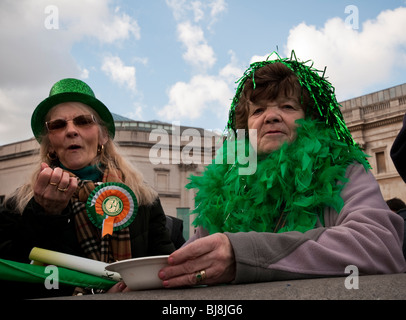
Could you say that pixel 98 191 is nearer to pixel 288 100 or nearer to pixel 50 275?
pixel 50 275

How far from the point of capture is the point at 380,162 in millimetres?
21266

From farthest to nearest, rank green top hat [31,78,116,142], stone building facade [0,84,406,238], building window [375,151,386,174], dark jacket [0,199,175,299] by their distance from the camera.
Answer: stone building facade [0,84,406,238], building window [375,151,386,174], green top hat [31,78,116,142], dark jacket [0,199,175,299]

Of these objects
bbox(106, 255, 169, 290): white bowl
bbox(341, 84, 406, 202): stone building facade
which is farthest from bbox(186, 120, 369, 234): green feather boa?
bbox(341, 84, 406, 202): stone building facade

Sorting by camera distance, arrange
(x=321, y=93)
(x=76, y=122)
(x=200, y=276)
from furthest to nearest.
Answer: (x=76, y=122) < (x=321, y=93) < (x=200, y=276)

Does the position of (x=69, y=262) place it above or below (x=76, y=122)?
below

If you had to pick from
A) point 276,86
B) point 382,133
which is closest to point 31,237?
point 276,86

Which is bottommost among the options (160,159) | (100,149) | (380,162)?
(100,149)

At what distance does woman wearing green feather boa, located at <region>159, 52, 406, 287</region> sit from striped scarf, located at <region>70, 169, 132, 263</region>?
1.44 feet

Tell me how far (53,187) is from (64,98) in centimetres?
89

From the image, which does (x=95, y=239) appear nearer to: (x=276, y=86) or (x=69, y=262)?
(x=69, y=262)

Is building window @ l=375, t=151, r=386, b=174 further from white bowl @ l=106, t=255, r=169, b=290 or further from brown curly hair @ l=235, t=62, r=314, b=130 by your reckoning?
white bowl @ l=106, t=255, r=169, b=290

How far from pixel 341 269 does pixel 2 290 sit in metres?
1.44

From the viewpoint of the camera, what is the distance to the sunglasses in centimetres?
231

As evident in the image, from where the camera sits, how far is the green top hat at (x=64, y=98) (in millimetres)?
2418
